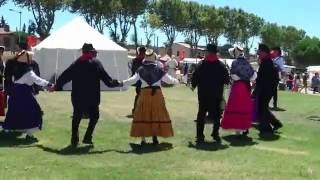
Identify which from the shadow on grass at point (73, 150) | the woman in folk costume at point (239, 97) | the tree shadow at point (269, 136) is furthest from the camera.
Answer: the tree shadow at point (269, 136)

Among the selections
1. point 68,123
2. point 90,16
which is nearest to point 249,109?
point 68,123

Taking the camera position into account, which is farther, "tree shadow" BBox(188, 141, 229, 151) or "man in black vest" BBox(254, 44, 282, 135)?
"man in black vest" BBox(254, 44, 282, 135)

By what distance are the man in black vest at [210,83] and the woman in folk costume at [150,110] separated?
75cm

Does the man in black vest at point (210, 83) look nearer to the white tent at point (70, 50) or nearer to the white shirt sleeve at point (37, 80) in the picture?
the white shirt sleeve at point (37, 80)

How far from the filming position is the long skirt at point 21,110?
11039 millimetres

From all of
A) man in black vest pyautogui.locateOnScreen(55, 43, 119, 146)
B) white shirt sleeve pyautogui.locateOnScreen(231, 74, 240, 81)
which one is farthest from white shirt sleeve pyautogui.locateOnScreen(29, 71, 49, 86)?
white shirt sleeve pyautogui.locateOnScreen(231, 74, 240, 81)

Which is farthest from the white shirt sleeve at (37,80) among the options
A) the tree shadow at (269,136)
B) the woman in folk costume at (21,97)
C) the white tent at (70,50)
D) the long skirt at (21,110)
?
the white tent at (70,50)

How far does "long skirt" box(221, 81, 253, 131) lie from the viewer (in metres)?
11.9

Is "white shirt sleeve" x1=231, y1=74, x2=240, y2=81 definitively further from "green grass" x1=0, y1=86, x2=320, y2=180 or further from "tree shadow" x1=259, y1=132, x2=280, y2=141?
"tree shadow" x1=259, y1=132, x2=280, y2=141

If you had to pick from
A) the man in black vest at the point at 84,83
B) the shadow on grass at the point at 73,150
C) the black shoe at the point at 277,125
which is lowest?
the shadow on grass at the point at 73,150

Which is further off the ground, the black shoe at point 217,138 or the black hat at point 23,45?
the black hat at point 23,45

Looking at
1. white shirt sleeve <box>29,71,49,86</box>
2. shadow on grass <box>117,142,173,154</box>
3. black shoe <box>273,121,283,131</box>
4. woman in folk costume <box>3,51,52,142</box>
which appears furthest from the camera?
black shoe <box>273,121,283,131</box>

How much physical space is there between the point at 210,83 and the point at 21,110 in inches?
138

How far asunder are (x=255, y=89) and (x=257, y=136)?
3.60 ft
